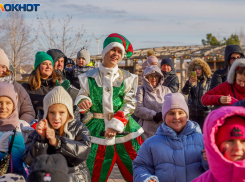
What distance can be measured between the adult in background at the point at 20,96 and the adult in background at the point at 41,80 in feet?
1.23

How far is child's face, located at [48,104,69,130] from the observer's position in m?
2.97

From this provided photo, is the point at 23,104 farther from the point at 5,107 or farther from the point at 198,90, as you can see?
the point at 198,90

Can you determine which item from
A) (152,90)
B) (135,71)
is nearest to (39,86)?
(152,90)

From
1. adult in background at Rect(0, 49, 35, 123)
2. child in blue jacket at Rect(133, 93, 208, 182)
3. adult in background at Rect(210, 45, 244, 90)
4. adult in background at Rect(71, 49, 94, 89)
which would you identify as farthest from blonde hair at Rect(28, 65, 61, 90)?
adult in background at Rect(210, 45, 244, 90)

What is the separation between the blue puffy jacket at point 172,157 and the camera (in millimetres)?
2902

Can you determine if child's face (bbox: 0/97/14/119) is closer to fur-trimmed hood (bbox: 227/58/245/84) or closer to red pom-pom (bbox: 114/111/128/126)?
red pom-pom (bbox: 114/111/128/126)

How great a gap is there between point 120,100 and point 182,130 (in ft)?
3.09

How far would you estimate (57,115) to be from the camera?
299 centimetres

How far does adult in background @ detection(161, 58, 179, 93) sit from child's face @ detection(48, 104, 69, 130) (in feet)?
11.7

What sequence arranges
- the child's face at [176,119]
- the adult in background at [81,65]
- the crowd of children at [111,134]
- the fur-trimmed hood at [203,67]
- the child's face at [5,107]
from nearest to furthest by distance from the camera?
the crowd of children at [111,134] < the child's face at [176,119] < the child's face at [5,107] < the fur-trimmed hood at [203,67] < the adult in background at [81,65]

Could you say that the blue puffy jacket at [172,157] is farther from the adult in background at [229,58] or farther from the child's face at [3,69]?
the child's face at [3,69]

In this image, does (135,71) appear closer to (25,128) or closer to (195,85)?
(195,85)

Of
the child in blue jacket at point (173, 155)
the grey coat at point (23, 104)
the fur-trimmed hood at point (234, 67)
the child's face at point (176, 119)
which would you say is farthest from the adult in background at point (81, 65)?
the child in blue jacket at point (173, 155)

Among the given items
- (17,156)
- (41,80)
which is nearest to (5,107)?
(17,156)
